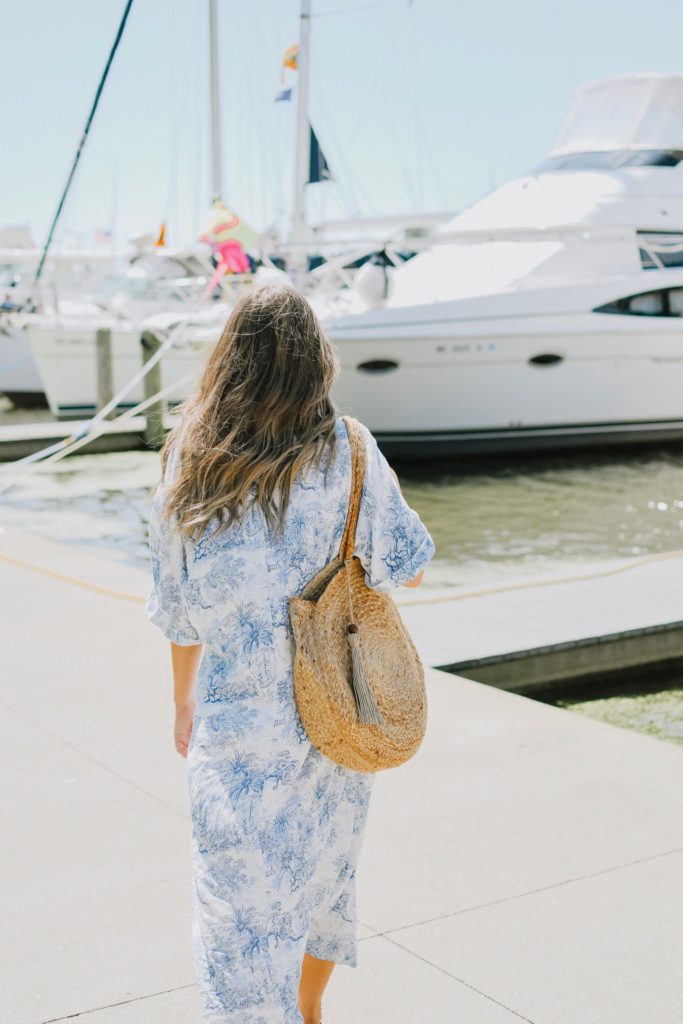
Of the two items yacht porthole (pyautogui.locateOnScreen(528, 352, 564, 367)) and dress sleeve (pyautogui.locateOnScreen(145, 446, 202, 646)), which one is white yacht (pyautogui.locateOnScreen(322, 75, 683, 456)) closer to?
yacht porthole (pyautogui.locateOnScreen(528, 352, 564, 367))

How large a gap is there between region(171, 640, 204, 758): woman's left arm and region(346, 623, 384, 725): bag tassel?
384mm

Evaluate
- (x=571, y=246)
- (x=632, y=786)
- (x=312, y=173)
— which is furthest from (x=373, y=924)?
(x=312, y=173)

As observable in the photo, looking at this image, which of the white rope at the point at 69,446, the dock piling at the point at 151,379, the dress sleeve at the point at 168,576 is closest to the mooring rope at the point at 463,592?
the white rope at the point at 69,446

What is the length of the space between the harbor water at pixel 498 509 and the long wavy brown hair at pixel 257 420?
440 centimetres

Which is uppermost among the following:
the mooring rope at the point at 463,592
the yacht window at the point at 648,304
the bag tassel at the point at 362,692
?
the bag tassel at the point at 362,692

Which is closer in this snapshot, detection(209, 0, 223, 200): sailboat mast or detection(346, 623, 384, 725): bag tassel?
detection(346, 623, 384, 725): bag tassel

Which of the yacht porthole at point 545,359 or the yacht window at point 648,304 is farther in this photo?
the yacht window at point 648,304

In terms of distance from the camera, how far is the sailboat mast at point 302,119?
64.5ft

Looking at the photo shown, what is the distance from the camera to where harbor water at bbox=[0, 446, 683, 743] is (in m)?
10.9

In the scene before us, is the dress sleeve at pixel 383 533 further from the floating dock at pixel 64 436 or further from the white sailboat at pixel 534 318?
the floating dock at pixel 64 436

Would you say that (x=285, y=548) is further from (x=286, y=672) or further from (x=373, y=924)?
(x=373, y=924)

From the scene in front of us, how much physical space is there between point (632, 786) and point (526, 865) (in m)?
0.77

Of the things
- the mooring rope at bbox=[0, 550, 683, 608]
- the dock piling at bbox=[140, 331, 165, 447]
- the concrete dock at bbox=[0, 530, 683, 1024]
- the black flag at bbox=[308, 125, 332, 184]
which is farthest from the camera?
the black flag at bbox=[308, 125, 332, 184]

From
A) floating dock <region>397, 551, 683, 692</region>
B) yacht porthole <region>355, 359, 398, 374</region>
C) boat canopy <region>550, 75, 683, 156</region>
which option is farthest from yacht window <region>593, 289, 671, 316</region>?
floating dock <region>397, 551, 683, 692</region>
